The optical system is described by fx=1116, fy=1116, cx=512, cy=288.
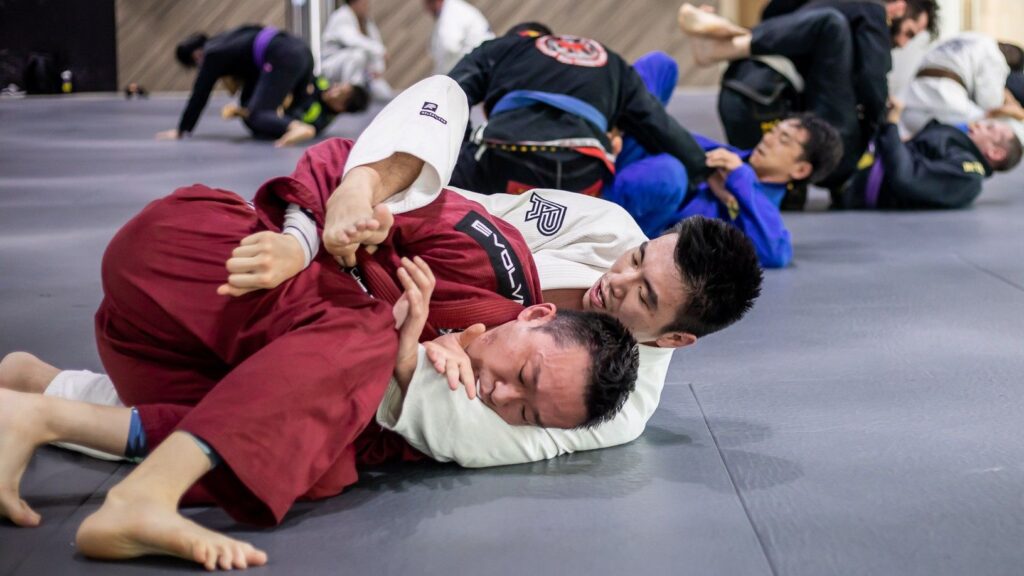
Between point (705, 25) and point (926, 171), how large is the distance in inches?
47.4

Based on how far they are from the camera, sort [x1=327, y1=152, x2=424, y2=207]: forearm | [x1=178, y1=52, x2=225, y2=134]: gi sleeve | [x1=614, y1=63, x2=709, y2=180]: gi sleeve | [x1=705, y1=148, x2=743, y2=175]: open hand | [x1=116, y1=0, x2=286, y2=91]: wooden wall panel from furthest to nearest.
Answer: [x1=116, y1=0, x2=286, y2=91]: wooden wall panel → [x1=178, y1=52, x2=225, y2=134]: gi sleeve → [x1=705, y1=148, x2=743, y2=175]: open hand → [x1=614, y1=63, x2=709, y2=180]: gi sleeve → [x1=327, y1=152, x2=424, y2=207]: forearm

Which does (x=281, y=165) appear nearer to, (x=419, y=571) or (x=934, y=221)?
(x=934, y=221)

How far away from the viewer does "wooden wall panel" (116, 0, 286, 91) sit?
11875 millimetres

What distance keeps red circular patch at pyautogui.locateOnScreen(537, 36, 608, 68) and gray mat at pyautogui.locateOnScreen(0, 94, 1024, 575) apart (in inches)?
35.3

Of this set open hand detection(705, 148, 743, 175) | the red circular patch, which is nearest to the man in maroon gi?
the red circular patch

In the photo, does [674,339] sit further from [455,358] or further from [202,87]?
[202,87]

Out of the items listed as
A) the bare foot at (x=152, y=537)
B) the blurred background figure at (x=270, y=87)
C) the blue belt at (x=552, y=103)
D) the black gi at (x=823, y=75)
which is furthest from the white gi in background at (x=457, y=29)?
the bare foot at (x=152, y=537)

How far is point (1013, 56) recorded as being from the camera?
6430 mm

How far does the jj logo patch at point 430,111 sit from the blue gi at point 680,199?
1640 mm

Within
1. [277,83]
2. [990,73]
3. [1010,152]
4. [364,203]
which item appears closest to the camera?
[364,203]

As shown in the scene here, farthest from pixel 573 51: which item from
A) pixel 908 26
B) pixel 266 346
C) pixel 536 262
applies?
pixel 908 26

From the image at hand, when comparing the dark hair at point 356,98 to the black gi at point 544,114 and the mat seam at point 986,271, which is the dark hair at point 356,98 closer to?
the black gi at point 544,114

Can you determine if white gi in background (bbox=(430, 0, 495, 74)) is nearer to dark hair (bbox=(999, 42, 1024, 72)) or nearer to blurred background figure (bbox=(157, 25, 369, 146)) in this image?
blurred background figure (bbox=(157, 25, 369, 146))

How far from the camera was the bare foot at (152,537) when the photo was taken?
1.40 meters
